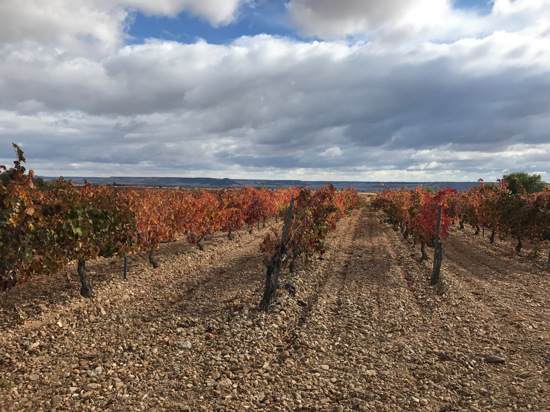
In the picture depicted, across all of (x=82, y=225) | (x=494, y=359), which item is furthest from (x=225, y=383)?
(x=82, y=225)

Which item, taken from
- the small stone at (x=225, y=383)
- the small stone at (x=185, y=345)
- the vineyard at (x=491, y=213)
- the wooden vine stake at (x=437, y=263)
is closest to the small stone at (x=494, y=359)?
the wooden vine stake at (x=437, y=263)

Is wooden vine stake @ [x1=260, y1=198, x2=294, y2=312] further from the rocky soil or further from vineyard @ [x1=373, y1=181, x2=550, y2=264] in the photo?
vineyard @ [x1=373, y1=181, x2=550, y2=264]

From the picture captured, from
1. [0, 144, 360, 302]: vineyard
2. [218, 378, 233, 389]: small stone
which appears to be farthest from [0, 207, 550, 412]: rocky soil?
[0, 144, 360, 302]: vineyard

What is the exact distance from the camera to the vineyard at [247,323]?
6582 mm

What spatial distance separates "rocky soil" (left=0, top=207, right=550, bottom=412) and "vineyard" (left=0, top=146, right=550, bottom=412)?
5 centimetres

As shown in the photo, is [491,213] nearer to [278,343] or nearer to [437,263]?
[437,263]

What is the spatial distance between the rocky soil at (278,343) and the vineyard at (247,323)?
5 cm

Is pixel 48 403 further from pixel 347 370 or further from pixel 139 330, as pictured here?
pixel 347 370

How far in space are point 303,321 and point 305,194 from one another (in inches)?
246

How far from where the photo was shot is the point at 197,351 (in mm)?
8203

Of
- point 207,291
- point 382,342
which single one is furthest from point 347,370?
point 207,291

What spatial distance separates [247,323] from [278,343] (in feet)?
4.42

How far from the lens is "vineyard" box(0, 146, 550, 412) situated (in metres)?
6.58

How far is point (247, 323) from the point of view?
31.4ft
